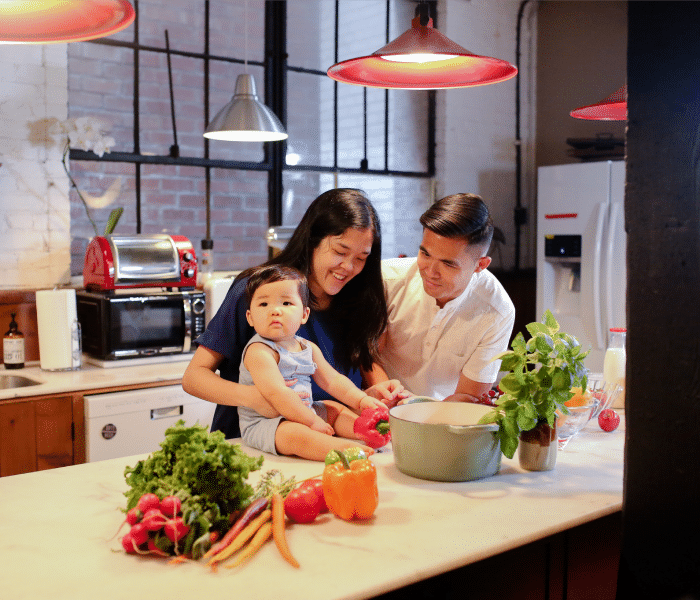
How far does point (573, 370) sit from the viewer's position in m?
1.63

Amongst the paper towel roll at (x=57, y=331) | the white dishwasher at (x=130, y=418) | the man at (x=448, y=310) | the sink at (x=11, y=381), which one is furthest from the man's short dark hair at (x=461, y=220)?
the sink at (x=11, y=381)

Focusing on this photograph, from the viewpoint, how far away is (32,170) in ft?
11.6

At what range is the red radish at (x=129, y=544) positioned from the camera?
47.6 inches

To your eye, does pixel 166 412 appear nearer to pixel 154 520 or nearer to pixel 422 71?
pixel 422 71

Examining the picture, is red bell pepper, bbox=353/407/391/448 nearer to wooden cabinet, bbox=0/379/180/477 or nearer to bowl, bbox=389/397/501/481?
bowl, bbox=389/397/501/481

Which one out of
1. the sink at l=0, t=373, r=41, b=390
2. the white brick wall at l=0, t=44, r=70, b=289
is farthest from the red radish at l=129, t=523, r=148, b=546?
the white brick wall at l=0, t=44, r=70, b=289

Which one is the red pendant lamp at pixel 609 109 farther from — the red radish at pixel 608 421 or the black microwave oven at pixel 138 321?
the black microwave oven at pixel 138 321

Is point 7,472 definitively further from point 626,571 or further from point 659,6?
point 659,6

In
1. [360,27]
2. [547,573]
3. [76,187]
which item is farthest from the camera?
[360,27]

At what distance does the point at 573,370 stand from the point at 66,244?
2.80 m

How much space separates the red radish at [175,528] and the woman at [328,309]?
2.10ft

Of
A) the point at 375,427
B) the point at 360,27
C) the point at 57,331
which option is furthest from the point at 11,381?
the point at 360,27

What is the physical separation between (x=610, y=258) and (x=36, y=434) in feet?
10.6

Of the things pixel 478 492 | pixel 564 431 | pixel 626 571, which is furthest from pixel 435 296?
pixel 626 571
